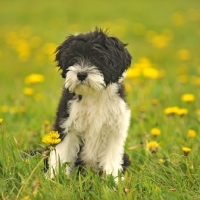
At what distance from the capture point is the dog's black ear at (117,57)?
4.43 m

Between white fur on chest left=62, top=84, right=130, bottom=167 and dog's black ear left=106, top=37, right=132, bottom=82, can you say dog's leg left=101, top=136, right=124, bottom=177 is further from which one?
dog's black ear left=106, top=37, right=132, bottom=82

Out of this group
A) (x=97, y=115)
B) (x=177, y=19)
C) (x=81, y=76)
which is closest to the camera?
(x=81, y=76)

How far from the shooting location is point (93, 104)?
4680mm

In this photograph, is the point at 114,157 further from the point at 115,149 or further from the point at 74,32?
the point at 74,32

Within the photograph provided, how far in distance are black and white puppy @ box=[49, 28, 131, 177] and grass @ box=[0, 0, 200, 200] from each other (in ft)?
1.10

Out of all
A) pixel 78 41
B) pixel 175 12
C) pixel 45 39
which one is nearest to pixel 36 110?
pixel 78 41

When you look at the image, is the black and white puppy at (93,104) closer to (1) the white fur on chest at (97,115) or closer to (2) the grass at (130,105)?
(1) the white fur on chest at (97,115)

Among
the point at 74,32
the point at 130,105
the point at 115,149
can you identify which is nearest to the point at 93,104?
the point at 115,149

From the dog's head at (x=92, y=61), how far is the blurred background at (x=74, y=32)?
1.33ft

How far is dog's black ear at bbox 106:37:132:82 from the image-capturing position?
443 cm

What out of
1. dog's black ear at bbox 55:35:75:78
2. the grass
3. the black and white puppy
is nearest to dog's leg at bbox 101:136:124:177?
the black and white puppy

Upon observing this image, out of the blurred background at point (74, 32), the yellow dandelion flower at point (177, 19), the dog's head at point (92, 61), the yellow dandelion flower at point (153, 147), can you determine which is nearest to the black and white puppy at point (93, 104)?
the dog's head at point (92, 61)

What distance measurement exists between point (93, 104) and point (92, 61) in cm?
52

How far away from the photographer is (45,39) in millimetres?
12758
